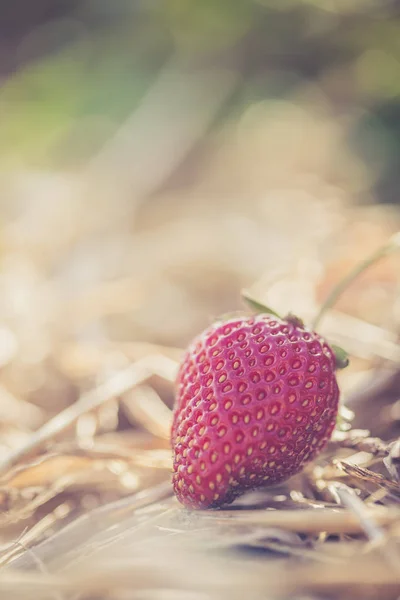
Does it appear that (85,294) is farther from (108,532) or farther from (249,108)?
(249,108)

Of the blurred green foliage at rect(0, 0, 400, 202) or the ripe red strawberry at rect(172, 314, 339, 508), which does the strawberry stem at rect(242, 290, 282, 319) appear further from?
the blurred green foliage at rect(0, 0, 400, 202)

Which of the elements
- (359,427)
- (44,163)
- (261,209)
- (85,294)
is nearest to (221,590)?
(359,427)

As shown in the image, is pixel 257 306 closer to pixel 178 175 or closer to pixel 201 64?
pixel 178 175

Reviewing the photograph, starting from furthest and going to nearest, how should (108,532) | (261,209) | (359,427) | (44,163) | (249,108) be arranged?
(249,108) → (44,163) → (261,209) → (359,427) → (108,532)

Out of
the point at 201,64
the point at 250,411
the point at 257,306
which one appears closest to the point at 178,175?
the point at 201,64

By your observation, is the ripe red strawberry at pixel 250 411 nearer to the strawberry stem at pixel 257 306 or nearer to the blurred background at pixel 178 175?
the strawberry stem at pixel 257 306
